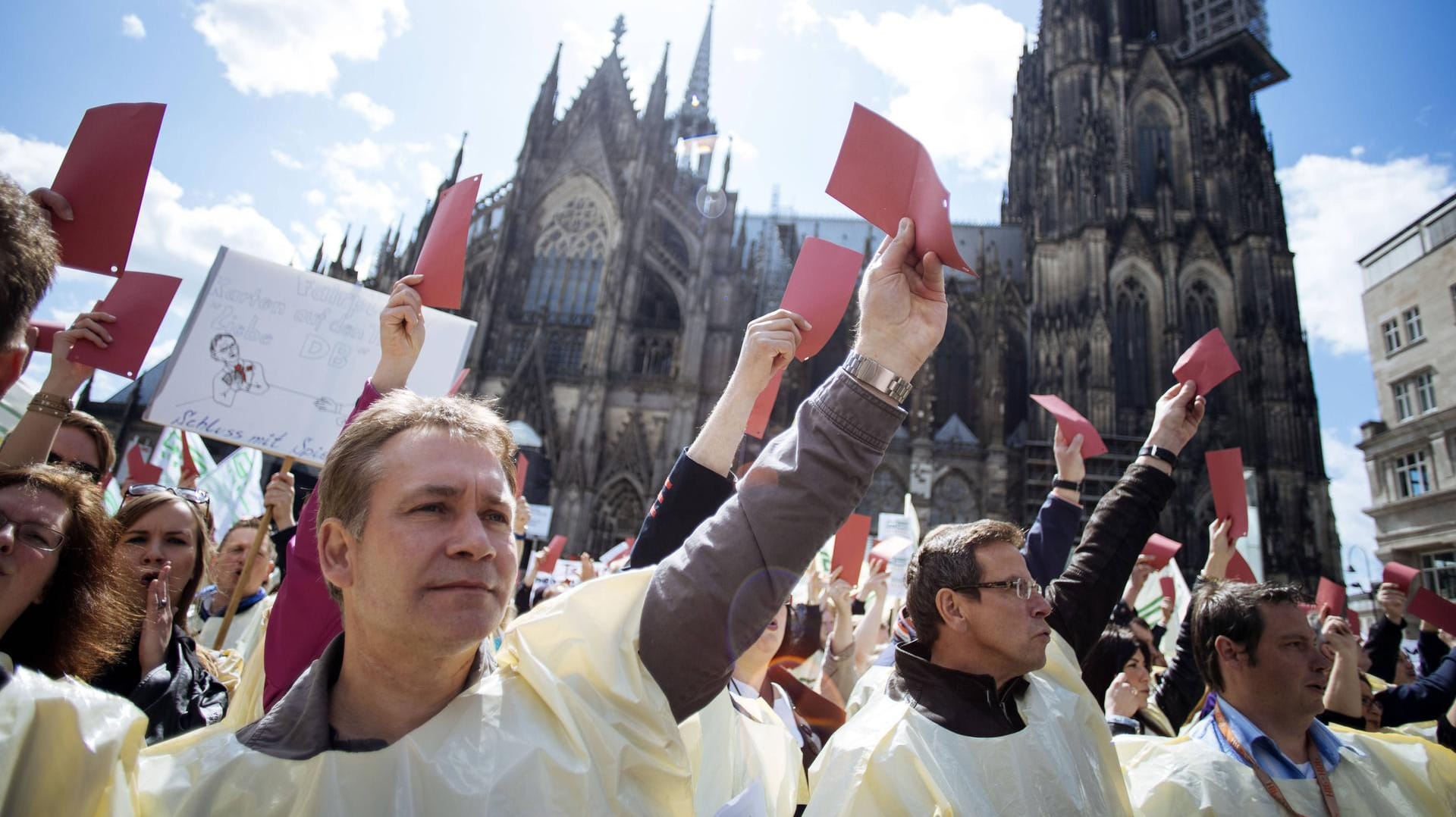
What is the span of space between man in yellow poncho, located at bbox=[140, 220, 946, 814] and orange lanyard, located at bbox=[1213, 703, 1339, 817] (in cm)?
188

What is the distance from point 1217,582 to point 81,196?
381 cm

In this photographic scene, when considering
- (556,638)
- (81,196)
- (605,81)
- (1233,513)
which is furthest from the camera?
(605,81)

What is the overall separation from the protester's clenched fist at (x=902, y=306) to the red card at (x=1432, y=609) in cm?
478

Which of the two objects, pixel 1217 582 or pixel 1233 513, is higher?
pixel 1233 513

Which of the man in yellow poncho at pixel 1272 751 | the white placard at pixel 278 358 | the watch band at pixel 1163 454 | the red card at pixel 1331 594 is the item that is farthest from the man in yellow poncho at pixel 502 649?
the red card at pixel 1331 594

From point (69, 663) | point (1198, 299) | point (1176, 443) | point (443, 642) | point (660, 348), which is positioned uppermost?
point (1198, 299)

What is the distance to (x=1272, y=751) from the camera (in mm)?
2344

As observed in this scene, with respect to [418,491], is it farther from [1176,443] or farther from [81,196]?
[1176,443]

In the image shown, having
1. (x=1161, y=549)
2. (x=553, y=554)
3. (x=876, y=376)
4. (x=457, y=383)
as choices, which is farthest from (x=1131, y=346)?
(x=876, y=376)

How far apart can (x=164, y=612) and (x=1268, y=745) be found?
3279mm

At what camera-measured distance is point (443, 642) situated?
1.19m

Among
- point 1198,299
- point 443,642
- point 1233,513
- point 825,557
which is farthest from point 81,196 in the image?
point 1198,299

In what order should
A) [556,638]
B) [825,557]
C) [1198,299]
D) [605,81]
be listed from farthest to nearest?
[605,81], [1198,299], [825,557], [556,638]

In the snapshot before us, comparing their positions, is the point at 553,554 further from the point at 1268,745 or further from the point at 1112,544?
Result: the point at 1268,745
